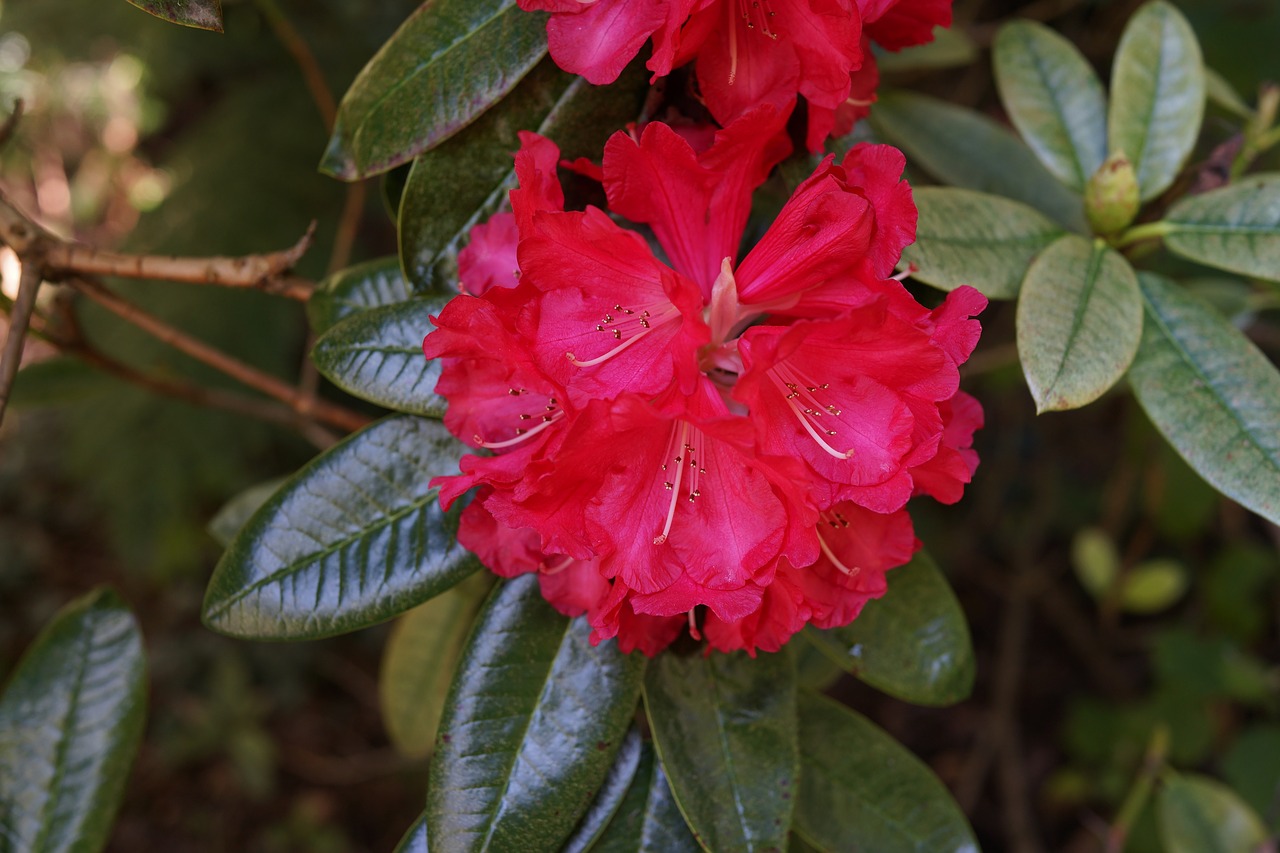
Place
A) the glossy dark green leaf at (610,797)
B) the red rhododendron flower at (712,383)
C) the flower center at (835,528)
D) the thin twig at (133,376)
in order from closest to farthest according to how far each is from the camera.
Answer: the red rhododendron flower at (712,383)
the flower center at (835,528)
the glossy dark green leaf at (610,797)
the thin twig at (133,376)

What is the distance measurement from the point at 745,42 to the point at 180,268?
630 mm

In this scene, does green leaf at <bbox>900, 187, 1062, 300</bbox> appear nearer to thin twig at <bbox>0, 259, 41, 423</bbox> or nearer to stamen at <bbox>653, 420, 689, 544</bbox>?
stamen at <bbox>653, 420, 689, 544</bbox>

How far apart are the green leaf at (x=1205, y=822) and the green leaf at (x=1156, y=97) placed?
1.07 meters

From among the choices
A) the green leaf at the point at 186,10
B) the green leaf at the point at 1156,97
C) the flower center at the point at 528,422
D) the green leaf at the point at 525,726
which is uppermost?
the green leaf at the point at 186,10

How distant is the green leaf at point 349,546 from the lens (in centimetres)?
87

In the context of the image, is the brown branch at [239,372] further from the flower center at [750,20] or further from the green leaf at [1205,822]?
the green leaf at [1205,822]

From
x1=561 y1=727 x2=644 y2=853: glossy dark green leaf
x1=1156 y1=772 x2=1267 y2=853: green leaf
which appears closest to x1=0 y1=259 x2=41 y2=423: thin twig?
x1=561 y1=727 x2=644 y2=853: glossy dark green leaf

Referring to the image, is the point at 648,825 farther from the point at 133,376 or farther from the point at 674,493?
the point at 133,376

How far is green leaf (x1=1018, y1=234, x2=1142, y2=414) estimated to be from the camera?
2.64ft

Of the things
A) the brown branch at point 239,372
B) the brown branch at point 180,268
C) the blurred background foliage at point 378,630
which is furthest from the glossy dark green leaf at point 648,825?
the blurred background foliage at point 378,630

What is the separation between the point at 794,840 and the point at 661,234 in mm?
763

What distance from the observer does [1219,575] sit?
2312 mm

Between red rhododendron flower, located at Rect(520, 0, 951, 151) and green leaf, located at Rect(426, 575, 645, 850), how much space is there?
0.48 m

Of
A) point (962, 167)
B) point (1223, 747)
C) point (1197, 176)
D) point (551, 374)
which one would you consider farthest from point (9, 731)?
point (1223, 747)
